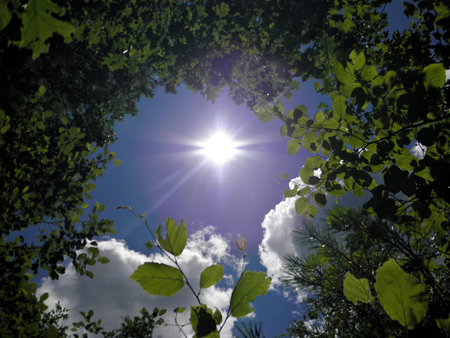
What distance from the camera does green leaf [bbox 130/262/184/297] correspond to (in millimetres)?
568

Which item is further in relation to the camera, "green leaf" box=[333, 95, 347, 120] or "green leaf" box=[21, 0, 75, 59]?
"green leaf" box=[333, 95, 347, 120]

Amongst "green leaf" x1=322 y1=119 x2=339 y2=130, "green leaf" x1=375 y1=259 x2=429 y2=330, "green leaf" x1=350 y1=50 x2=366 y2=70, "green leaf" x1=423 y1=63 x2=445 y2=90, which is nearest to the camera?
"green leaf" x1=375 y1=259 x2=429 y2=330

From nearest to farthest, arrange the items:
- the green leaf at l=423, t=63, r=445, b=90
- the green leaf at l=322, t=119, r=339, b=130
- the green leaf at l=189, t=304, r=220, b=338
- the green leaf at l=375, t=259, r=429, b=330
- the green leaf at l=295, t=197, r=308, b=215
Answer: the green leaf at l=375, t=259, r=429, b=330 < the green leaf at l=189, t=304, r=220, b=338 < the green leaf at l=423, t=63, r=445, b=90 < the green leaf at l=322, t=119, r=339, b=130 < the green leaf at l=295, t=197, r=308, b=215

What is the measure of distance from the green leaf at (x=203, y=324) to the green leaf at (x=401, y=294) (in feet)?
1.41

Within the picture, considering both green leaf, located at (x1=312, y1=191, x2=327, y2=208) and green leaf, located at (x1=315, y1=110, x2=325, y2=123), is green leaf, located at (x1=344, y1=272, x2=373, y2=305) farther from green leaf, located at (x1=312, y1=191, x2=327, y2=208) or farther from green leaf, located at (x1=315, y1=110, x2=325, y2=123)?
green leaf, located at (x1=315, y1=110, x2=325, y2=123)

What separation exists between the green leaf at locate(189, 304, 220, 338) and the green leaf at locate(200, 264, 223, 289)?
0.32 feet

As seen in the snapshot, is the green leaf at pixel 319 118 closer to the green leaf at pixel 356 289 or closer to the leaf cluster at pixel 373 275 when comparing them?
the leaf cluster at pixel 373 275

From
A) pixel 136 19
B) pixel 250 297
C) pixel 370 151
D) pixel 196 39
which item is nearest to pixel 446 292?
pixel 370 151

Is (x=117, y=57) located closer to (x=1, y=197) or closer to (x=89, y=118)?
(x=1, y=197)

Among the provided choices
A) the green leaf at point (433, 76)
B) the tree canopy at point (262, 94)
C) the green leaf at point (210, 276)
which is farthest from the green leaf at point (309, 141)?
the green leaf at point (210, 276)

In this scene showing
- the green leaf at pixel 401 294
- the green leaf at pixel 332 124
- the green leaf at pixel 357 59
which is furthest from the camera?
the green leaf at pixel 332 124

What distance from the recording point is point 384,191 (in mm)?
1138

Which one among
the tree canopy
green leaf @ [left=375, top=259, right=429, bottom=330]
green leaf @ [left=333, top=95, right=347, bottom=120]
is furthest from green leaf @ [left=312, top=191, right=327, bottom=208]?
green leaf @ [left=375, top=259, right=429, bottom=330]

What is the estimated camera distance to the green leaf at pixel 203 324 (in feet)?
1.72
